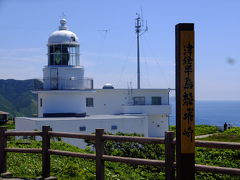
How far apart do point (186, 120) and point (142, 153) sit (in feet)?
29.6

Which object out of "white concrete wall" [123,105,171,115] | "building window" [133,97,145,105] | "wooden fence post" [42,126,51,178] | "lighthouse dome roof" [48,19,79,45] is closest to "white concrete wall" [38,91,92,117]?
"lighthouse dome roof" [48,19,79,45]

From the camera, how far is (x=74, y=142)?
2525 cm

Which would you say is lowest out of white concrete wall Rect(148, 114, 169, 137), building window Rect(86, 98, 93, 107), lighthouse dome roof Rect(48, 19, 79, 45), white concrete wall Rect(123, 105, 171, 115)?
white concrete wall Rect(148, 114, 169, 137)

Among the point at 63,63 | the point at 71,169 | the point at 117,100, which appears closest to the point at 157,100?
the point at 117,100

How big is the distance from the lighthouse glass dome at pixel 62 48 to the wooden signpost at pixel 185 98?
23213mm

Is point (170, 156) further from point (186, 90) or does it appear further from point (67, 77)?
point (67, 77)

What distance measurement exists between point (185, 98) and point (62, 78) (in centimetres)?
2359

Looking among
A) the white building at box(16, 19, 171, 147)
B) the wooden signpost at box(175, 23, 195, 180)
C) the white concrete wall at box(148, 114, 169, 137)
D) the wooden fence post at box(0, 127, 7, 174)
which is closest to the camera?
the wooden signpost at box(175, 23, 195, 180)

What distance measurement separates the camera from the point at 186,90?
17.6ft

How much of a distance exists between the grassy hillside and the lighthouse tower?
10947 cm

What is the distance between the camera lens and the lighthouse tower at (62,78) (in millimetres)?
28297

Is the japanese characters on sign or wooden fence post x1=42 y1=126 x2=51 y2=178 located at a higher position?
the japanese characters on sign

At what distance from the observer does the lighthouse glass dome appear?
2819cm

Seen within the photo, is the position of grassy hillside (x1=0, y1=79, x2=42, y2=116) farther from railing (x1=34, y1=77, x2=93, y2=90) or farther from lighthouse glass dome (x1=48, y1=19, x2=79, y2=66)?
lighthouse glass dome (x1=48, y1=19, x2=79, y2=66)
